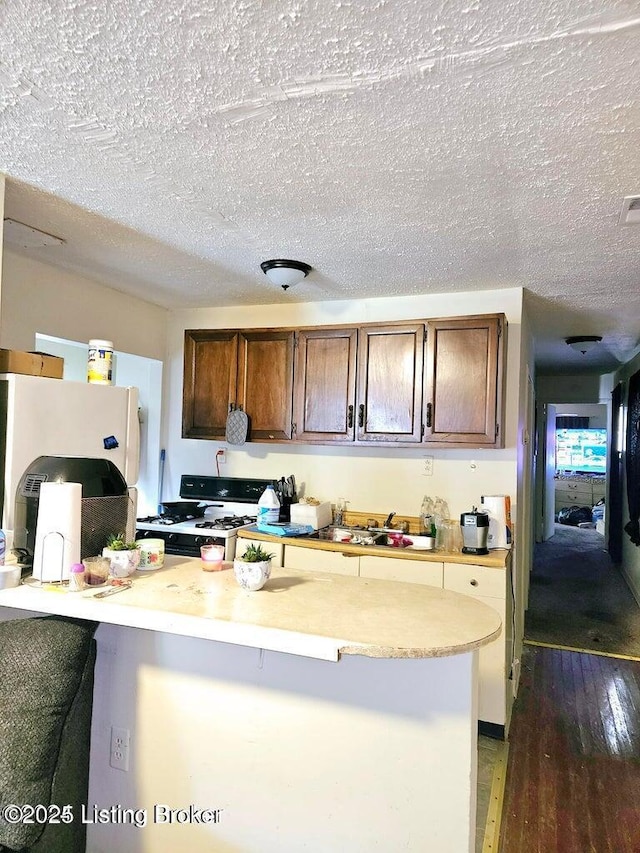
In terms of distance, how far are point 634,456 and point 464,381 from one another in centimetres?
324

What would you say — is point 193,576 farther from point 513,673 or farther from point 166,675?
point 513,673

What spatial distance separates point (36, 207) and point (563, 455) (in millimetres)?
11493

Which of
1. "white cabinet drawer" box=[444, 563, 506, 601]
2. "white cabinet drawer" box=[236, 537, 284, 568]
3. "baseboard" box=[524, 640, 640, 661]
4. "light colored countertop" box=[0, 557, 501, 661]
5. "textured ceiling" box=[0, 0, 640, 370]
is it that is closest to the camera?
"textured ceiling" box=[0, 0, 640, 370]

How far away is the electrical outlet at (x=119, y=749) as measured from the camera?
193 cm

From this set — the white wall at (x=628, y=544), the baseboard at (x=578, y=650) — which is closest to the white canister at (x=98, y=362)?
the baseboard at (x=578, y=650)

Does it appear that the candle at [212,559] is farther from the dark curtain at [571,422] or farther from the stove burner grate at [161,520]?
the dark curtain at [571,422]

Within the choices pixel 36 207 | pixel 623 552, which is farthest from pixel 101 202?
pixel 623 552

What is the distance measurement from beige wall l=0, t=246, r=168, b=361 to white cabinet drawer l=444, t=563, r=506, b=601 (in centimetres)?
254

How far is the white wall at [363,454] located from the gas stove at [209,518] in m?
0.12

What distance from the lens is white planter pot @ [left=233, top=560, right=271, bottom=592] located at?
1776mm

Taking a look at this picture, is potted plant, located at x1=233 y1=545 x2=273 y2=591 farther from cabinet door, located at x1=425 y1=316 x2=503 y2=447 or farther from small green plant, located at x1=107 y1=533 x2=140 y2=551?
cabinet door, located at x1=425 y1=316 x2=503 y2=447

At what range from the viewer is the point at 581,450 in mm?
11570

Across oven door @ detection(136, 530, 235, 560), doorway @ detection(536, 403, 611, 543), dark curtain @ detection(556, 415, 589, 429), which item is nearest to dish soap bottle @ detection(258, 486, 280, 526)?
oven door @ detection(136, 530, 235, 560)

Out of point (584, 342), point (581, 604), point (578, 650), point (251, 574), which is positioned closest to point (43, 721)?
point (251, 574)
